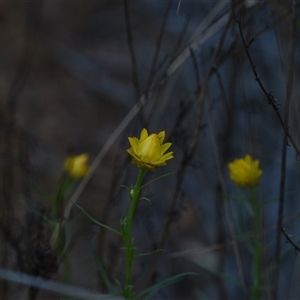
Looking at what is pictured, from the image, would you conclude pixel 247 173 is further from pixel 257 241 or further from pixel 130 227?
pixel 130 227

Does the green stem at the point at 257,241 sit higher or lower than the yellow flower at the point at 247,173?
lower

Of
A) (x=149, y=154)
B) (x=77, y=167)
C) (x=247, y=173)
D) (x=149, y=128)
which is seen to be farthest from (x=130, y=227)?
(x=149, y=128)

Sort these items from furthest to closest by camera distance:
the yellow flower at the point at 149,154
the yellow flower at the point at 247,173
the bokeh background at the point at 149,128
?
the bokeh background at the point at 149,128, the yellow flower at the point at 247,173, the yellow flower at the point at 149,154

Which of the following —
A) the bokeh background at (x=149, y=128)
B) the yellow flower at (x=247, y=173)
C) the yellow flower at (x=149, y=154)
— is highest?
the yellow flower at (x=149, y=154)

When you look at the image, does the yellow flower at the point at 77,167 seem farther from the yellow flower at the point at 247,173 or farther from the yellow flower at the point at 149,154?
the yellow flower at the point at 149,154

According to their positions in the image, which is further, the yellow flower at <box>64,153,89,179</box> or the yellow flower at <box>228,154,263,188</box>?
the yellow flower at <box>64,153,89,179</box>

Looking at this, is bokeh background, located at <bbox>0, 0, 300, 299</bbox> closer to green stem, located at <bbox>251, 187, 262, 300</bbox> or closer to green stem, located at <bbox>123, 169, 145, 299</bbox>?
green stem, located at <bbox>251, 187, 262, 300</bbox>

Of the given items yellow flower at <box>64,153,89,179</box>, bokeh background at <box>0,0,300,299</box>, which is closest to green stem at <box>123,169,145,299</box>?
bokeh background at <box>0,0,300,299</box>

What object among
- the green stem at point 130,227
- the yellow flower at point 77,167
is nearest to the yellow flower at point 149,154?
the green stem at point 130,227
